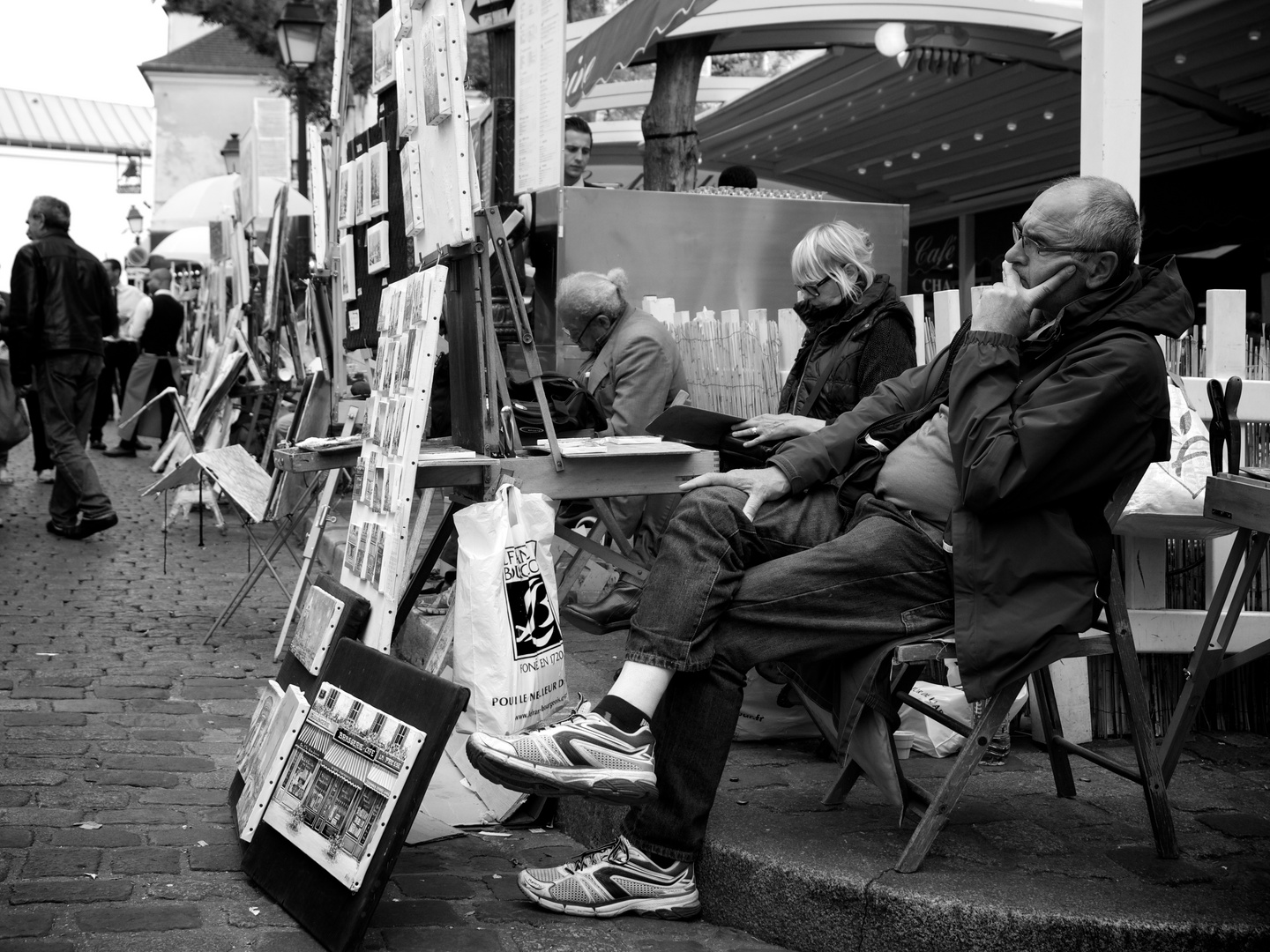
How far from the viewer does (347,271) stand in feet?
18.4

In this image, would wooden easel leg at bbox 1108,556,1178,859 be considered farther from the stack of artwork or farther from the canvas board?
the stack of artwork

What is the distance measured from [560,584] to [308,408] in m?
1.95

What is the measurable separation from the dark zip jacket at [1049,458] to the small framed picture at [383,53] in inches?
104

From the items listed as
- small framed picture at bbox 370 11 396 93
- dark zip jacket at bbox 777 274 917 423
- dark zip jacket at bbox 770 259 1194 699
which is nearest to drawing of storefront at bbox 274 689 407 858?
dark zip jacket at bbox 770 259 1194 699

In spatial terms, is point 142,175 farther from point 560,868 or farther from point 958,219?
point 560,868

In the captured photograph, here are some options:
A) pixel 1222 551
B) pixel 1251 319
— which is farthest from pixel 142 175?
pixel 1222 551

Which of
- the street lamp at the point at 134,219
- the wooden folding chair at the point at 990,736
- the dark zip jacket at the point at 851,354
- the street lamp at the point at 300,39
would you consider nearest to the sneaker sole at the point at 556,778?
the wooden folding chair at the point at 990,736

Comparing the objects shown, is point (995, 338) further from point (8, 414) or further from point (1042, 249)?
point (8, 414)

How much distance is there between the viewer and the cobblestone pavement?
2.88 metres

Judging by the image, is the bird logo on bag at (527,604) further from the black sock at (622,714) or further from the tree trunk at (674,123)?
the tree trunk at (674,123)

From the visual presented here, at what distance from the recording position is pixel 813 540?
3283 mm

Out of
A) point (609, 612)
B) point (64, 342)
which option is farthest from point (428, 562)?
point (64, 342)

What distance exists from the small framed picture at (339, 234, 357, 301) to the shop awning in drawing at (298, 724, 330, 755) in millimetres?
2760

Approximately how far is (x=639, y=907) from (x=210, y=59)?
51599 millimetres
